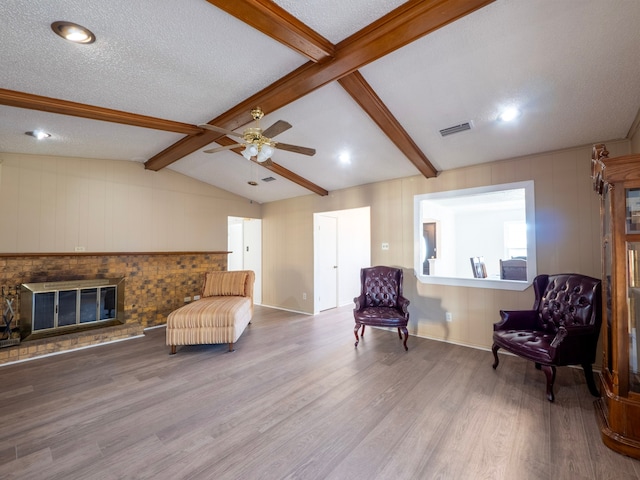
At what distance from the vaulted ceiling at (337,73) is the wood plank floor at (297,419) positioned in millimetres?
2621

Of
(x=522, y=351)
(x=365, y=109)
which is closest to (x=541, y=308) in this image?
(x=522, y=351)

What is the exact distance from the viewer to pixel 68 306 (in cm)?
402

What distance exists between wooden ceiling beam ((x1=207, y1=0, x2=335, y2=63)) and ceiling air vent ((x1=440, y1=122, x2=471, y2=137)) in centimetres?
161

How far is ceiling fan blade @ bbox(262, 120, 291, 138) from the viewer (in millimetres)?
2333

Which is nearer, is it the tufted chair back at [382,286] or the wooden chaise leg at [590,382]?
the wooden chaise leg at [590,382]

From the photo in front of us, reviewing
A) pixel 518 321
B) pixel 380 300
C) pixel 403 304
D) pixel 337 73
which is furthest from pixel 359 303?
pixel 337 73

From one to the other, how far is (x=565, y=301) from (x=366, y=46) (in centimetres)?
305

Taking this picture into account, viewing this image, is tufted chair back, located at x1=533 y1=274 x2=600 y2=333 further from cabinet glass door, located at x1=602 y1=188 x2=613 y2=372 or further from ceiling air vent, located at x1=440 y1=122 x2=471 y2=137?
ceiling air vent, located at x1=440 y1=122 x2=471 y2=137

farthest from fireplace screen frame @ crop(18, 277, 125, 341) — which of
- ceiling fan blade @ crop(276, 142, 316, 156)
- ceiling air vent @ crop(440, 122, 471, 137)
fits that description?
ceiling air vent @ crop(440, 122, 471, 137)

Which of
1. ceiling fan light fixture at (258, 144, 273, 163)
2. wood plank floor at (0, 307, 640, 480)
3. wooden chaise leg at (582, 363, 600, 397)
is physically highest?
ceiling fan light fixture at (258, 144, 273, 163)

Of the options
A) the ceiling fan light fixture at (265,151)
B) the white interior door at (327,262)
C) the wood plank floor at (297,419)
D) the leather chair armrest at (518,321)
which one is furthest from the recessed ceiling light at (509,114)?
the white interior door at (327,262)

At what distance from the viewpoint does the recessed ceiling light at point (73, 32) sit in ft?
5.72

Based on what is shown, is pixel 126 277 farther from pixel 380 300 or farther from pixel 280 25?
pixel 280 25

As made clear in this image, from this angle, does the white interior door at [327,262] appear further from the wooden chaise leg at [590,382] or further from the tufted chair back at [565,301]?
the wooden chaise leg at [590,382]
